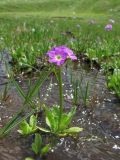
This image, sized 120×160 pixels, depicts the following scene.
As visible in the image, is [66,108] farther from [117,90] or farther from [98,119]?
[117,90]

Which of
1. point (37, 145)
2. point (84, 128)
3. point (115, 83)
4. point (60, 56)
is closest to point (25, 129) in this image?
point (37, 145)

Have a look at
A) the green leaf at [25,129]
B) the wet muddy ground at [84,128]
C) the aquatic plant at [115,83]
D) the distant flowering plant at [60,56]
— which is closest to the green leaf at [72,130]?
the wet muddy ground at [84,128]

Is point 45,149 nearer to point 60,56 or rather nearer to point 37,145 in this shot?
point 37,145

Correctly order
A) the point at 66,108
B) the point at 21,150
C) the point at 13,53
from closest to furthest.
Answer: the point at 21,150, the point at 66,108, the point at 13,53

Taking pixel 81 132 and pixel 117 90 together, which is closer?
pixel 81 132

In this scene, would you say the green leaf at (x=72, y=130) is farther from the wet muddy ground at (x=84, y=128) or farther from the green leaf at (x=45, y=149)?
the green leaf at (x=45, y=149)

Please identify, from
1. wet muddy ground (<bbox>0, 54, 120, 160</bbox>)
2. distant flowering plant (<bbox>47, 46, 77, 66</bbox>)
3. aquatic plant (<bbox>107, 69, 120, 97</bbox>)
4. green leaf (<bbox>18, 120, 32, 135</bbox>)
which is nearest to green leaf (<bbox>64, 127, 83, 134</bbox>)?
wet muddy ground (<bbox>0, 54, 120, 160</bbox>)

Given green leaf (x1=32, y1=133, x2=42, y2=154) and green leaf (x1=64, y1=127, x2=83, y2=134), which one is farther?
green leaf (x1=64, y1=127, x2=83, y2=134)

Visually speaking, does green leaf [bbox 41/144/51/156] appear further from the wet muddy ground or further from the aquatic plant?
the aquatic plant

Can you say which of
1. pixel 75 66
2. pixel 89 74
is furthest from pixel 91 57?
pixel 89 74
